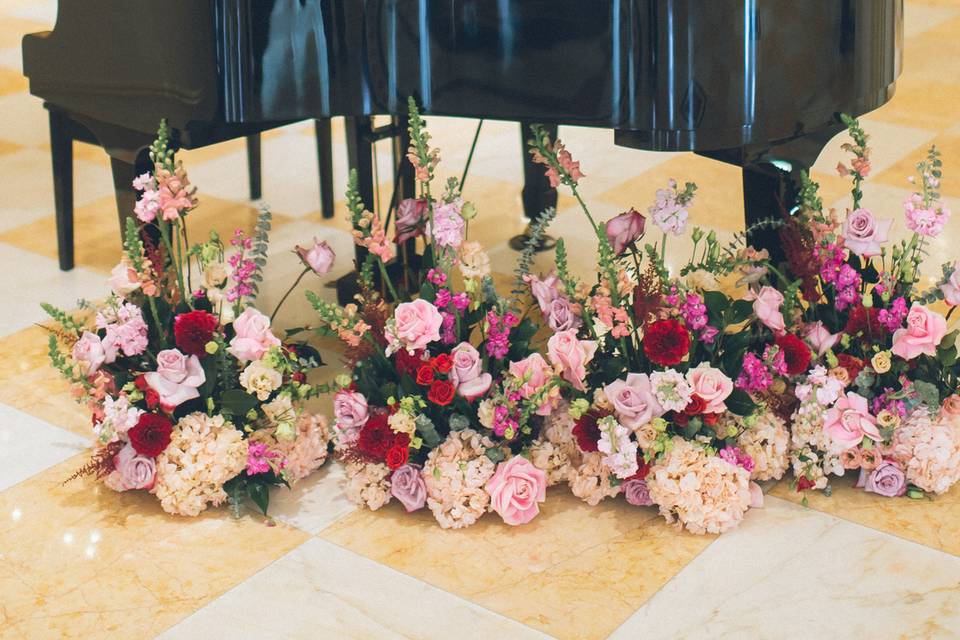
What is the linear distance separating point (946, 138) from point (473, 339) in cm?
219

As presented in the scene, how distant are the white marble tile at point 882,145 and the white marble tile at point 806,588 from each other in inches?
85.4

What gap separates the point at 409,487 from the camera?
2430mm

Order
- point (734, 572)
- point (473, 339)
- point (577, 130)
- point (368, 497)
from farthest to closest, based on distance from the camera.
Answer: point (577, 130)
point (473, 339)
point (368, 497)
point (734, 572)

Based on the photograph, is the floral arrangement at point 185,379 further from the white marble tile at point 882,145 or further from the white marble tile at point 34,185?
the white marble tile at point 882,145

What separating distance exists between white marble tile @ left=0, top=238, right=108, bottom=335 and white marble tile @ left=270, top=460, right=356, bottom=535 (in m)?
1.11

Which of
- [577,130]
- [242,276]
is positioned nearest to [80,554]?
[242,276]

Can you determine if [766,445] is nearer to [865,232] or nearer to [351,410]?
[865,232]

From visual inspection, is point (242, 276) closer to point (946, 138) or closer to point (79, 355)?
point (79, 355)

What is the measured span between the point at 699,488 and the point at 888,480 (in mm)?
372

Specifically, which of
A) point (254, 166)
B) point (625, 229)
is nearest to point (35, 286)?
point (254, 166)

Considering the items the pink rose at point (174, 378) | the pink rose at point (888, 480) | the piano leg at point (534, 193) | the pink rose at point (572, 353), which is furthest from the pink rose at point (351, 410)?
the piano leg at point (534, 193)

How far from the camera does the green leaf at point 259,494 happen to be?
2430 millimetres

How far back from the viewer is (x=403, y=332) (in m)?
2.39

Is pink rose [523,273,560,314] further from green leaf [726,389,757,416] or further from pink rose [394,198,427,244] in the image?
green leaf [726,389,757,416]
